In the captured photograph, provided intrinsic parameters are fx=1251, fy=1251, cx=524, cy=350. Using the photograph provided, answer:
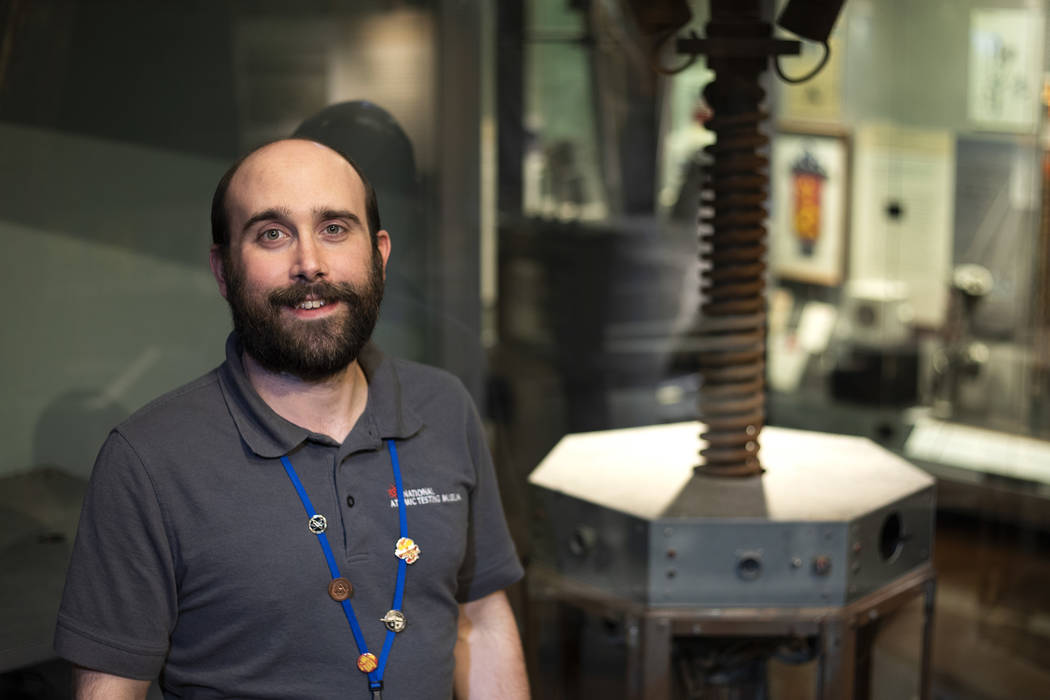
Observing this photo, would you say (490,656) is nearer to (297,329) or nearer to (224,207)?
(297,329)

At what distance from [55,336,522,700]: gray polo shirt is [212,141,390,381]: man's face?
57mm

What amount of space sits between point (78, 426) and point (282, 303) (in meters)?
0.57

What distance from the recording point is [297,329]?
1151 millimetres

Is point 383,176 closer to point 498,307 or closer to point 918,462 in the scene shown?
point 498,307

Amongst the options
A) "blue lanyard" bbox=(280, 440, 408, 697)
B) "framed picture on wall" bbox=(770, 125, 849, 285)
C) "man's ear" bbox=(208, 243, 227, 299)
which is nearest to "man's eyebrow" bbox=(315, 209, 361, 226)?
"man's ear" bbox=(208, 243, 227, 299)

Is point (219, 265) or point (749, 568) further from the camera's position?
point (749, 568)

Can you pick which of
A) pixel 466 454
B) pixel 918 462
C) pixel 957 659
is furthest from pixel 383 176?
pixel 918 462

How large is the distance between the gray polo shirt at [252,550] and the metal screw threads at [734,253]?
0.65 m

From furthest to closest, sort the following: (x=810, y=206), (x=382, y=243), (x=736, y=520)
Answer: (x=810, y=206) → (x=736, y=520) → (x=382, y=243)

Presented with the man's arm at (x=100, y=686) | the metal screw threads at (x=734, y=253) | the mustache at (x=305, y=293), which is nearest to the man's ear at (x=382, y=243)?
the mustache at (x=305, y=293)

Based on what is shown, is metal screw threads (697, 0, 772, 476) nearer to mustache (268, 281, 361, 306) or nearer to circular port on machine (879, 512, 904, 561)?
circular port on machine (879, 512, 904, 561)

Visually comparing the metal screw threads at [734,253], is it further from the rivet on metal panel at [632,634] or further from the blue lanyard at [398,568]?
the blue lanyard at [398,568]

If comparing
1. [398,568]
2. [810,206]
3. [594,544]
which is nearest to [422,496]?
[398,568]

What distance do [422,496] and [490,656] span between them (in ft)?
0.81
